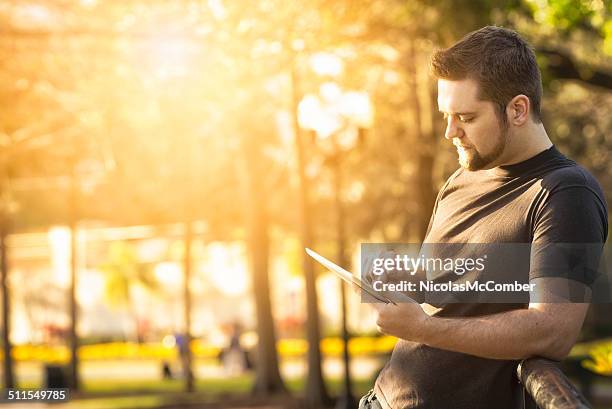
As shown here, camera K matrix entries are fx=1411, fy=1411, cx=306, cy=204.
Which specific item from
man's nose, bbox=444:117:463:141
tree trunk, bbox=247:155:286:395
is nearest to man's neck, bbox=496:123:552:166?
man's nose, bbox=444:117:463:141

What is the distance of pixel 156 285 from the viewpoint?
229ft

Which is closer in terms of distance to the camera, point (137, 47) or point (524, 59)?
point (524, 59)

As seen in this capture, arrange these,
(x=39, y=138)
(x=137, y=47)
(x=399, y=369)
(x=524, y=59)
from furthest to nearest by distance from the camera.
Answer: (x=39, y=138) → (x=137, y=47) → (x=399, y=369) → (x=524, y=59)

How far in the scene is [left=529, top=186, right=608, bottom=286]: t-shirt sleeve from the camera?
265 cm

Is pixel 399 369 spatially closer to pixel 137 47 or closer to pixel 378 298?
pixel 378 298

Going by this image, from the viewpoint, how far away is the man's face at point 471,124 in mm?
2822

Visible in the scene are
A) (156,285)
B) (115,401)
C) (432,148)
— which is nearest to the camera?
(432,148)

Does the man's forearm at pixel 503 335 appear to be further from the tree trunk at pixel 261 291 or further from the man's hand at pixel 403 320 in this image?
the tree trunk at pixel 261 291

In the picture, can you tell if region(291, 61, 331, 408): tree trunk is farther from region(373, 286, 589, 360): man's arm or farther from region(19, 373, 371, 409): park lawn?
region(373, 286, 589, 360): man's arm

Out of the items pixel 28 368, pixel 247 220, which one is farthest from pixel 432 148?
pixel 28 368

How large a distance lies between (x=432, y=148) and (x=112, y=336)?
41.3 meters

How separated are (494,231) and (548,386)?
532 millimetres

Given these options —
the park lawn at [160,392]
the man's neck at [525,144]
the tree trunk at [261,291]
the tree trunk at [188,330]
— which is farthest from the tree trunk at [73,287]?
the man's neck at [525,144]

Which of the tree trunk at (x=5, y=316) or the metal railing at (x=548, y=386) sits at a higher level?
the metal railing at (x=548, y=386)
